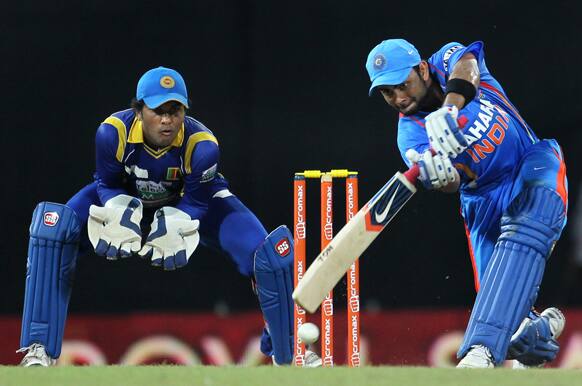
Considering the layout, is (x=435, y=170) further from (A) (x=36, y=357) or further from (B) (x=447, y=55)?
(A) (x=36, y=357)

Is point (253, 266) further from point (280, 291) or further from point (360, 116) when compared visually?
point (360, 116)

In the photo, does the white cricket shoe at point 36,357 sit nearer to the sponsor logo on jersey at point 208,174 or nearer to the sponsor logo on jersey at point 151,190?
the sponsor logo on jersey at point 151,190

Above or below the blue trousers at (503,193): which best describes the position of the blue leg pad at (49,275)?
below

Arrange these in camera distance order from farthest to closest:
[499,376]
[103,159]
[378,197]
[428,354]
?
[428,354] < [103,159] < [378,197] < [499,376]

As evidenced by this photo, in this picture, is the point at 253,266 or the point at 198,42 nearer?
the point at 253,266

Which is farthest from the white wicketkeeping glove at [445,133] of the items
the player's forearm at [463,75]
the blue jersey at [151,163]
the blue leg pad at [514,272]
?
the blue jersey at [151,163]

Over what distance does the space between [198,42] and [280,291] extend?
4.27ft

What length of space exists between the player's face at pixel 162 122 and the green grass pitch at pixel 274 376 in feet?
3.70

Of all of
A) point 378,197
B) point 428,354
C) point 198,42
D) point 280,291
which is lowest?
point 428,354

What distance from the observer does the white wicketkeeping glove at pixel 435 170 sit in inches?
113

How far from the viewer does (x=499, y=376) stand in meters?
2.33

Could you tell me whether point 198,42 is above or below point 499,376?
above

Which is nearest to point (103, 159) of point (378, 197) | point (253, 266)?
point (253, 266)

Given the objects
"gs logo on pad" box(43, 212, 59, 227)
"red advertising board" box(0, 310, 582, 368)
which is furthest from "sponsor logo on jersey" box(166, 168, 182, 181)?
Result: "red advertising board" box(0, 310, 582, 368)
